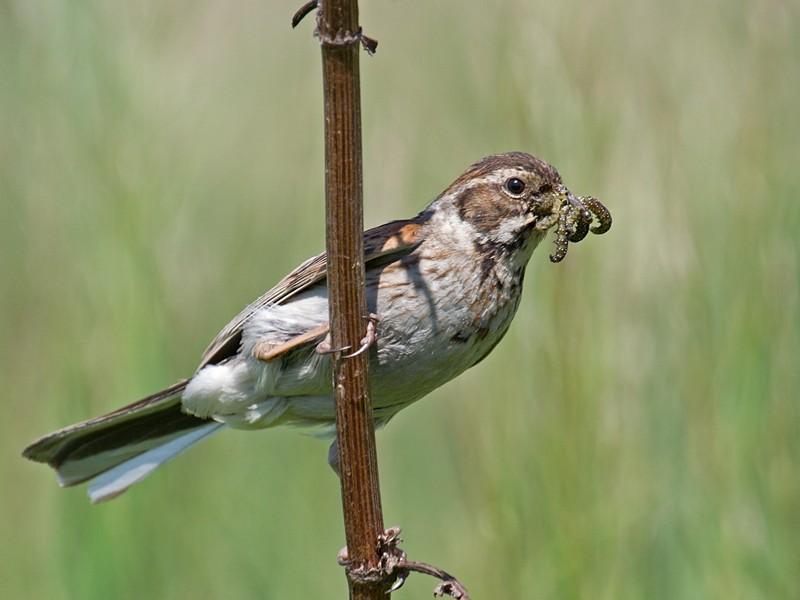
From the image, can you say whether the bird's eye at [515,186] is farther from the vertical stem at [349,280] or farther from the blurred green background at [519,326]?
the vertical stem at [349,280]

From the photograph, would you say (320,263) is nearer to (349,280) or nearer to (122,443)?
(122,443)

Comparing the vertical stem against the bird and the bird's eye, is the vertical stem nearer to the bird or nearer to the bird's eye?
the bird

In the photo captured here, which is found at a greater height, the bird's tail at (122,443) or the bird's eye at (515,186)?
the bird's eye at (515,186)

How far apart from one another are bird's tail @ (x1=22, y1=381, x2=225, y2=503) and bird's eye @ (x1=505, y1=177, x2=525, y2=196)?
1214 millimetres

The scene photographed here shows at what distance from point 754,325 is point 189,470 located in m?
1.88

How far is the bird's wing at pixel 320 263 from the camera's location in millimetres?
3338

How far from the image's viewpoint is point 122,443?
374 centimetres

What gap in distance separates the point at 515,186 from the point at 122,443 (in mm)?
1534

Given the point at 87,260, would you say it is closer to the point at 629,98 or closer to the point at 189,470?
the point at 189,470

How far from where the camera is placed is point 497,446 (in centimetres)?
310

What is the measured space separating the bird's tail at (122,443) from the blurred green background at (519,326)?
0.07m

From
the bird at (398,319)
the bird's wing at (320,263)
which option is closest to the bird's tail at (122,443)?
the bird at (398,319)

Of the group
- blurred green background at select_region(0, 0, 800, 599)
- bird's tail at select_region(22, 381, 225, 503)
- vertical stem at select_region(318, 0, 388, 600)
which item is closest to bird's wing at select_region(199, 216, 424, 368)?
blurred green background at select_region(0, 0, 800, 599)

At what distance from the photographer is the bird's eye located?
133 inches
